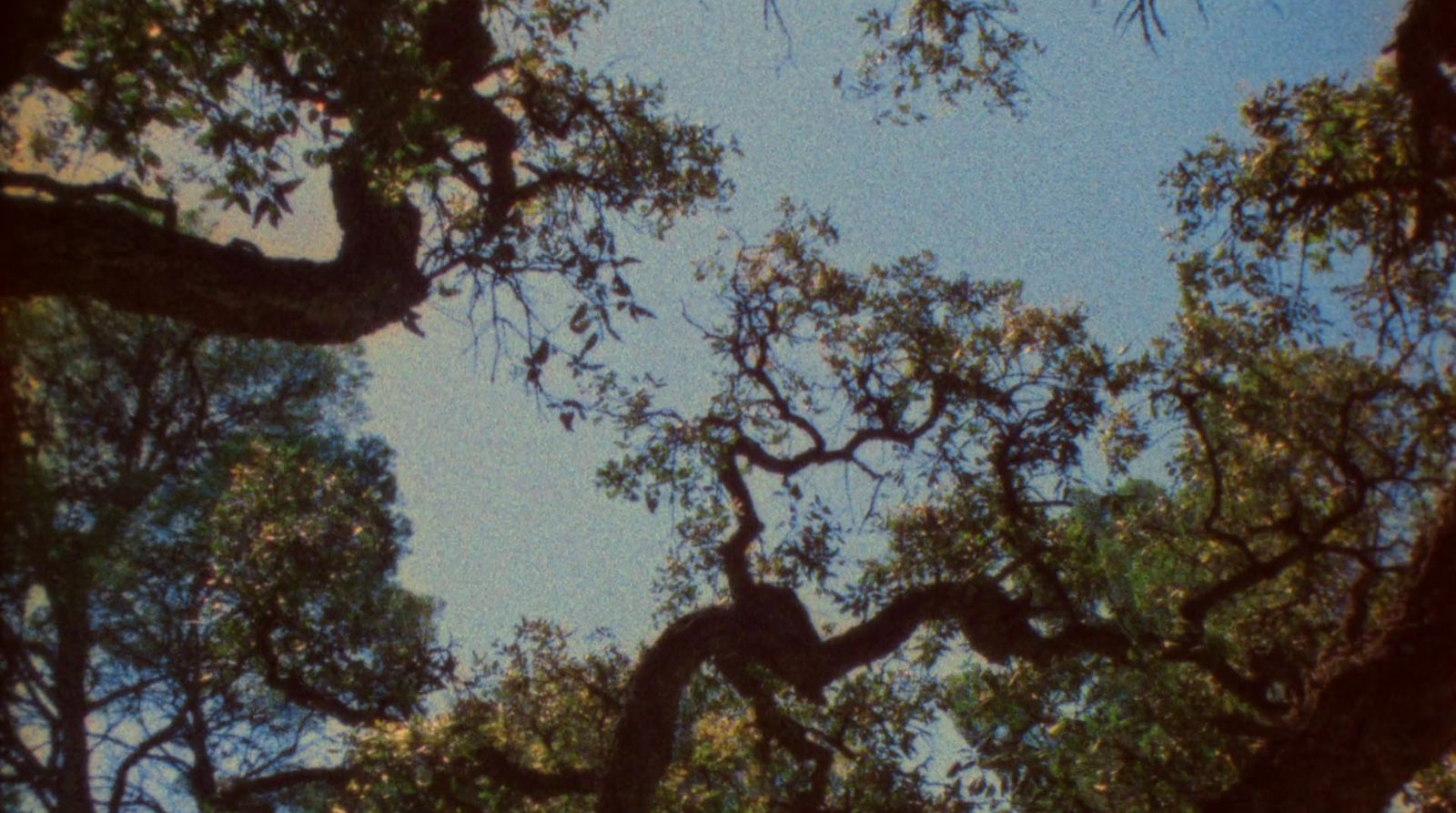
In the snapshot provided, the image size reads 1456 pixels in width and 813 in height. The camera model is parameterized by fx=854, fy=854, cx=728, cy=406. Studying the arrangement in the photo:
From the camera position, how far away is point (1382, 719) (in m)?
5.10

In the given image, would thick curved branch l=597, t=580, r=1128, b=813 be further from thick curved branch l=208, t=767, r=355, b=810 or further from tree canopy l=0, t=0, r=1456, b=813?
thick curved branch l=208, t=767, r=355, b=810

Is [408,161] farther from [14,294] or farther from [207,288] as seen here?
[14,294]

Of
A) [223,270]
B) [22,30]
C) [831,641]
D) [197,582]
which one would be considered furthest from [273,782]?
[22,30]

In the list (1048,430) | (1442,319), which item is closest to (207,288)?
(1048,430)

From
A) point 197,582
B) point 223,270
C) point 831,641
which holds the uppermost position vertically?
point 197,582

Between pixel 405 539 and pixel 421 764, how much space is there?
8.80 meters

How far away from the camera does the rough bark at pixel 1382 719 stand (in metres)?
5.05

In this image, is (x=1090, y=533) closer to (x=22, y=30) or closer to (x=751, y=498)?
(x=751, y=498)

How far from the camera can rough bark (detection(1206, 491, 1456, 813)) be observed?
5.05 m

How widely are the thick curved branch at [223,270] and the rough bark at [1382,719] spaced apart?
628cm

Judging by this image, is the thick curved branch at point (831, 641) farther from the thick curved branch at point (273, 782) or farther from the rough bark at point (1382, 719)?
the thick curved branch at point (273, 782)

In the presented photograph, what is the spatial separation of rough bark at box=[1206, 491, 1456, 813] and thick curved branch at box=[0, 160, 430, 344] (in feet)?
20.6

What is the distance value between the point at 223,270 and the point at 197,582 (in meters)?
7.13

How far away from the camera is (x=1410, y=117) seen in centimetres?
598
